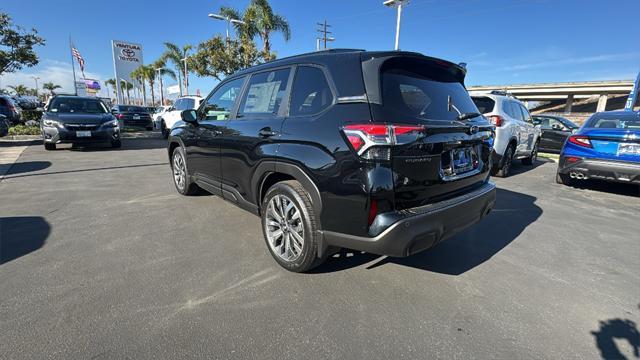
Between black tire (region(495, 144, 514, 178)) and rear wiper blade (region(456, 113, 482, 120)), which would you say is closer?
rear wiper blade (region(456, 113, 482, 120))

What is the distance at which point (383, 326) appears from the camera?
7.46 feet

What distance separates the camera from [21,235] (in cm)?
362

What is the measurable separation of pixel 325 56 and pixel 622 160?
216 inches

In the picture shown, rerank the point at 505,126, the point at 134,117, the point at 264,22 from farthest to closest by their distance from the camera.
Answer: the point at 264,22 < the point at 134,117 < the point at 505,126

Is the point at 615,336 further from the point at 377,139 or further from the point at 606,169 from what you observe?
the point at 606,169

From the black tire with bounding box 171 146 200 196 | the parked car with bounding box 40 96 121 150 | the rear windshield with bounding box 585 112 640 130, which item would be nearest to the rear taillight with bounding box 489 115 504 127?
the rear windshield with bounding box 585 112 640 130

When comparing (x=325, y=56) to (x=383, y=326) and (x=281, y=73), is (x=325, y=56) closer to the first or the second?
(x=281, y=73)

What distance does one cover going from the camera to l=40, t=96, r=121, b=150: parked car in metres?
9.29

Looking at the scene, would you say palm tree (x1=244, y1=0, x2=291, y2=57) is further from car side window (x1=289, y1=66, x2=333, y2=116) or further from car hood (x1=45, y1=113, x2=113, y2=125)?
car side window (x1=289, y1=66, x2=333, y2=116)

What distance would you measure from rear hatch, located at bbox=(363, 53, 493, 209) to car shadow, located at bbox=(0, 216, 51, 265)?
363 cm

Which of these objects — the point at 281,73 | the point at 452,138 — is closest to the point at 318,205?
the point at 452,138

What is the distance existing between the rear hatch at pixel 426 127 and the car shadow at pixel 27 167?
7.92 metres

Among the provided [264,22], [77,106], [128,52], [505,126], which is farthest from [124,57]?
[505,126]

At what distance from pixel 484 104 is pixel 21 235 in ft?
25.2
